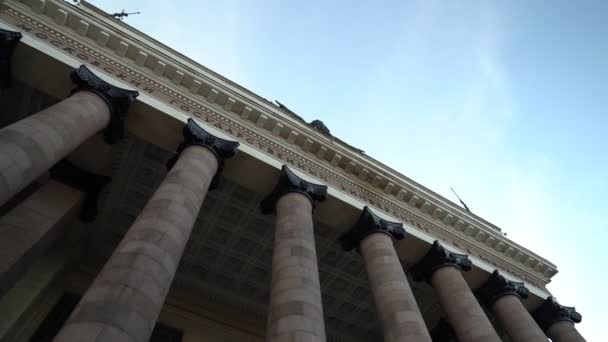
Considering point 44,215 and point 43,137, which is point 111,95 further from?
point 44,215

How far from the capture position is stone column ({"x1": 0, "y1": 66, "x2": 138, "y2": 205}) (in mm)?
7133

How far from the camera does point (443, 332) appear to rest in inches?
666

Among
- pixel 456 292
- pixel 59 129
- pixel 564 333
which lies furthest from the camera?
pixel 564 333

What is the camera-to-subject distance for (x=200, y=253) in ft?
51.1

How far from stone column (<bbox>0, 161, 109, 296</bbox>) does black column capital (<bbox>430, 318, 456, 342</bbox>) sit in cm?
1381

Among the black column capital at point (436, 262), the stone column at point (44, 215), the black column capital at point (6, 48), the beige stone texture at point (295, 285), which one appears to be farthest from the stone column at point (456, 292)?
the black column capital at point (6, 48)

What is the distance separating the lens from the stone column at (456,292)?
1162 cm

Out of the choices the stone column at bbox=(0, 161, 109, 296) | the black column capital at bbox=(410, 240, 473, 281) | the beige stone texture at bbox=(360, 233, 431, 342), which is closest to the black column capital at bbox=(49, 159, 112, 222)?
the stone column at bbox=(0, 161, 109, 296)

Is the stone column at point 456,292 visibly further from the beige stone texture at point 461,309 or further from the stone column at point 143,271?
the stone column at point 143,271

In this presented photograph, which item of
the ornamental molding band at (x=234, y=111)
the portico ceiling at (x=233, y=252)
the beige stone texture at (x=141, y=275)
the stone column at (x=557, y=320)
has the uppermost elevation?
the ornamental molding band at (x=234, y=111)

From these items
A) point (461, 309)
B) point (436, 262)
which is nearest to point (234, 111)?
point (436, 262)

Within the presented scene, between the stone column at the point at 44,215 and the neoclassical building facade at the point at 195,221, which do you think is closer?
the neoclassical building facade at the point at 195,221

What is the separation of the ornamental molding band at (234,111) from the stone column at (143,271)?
3511 millimetres

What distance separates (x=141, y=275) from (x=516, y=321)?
12.9 metres
